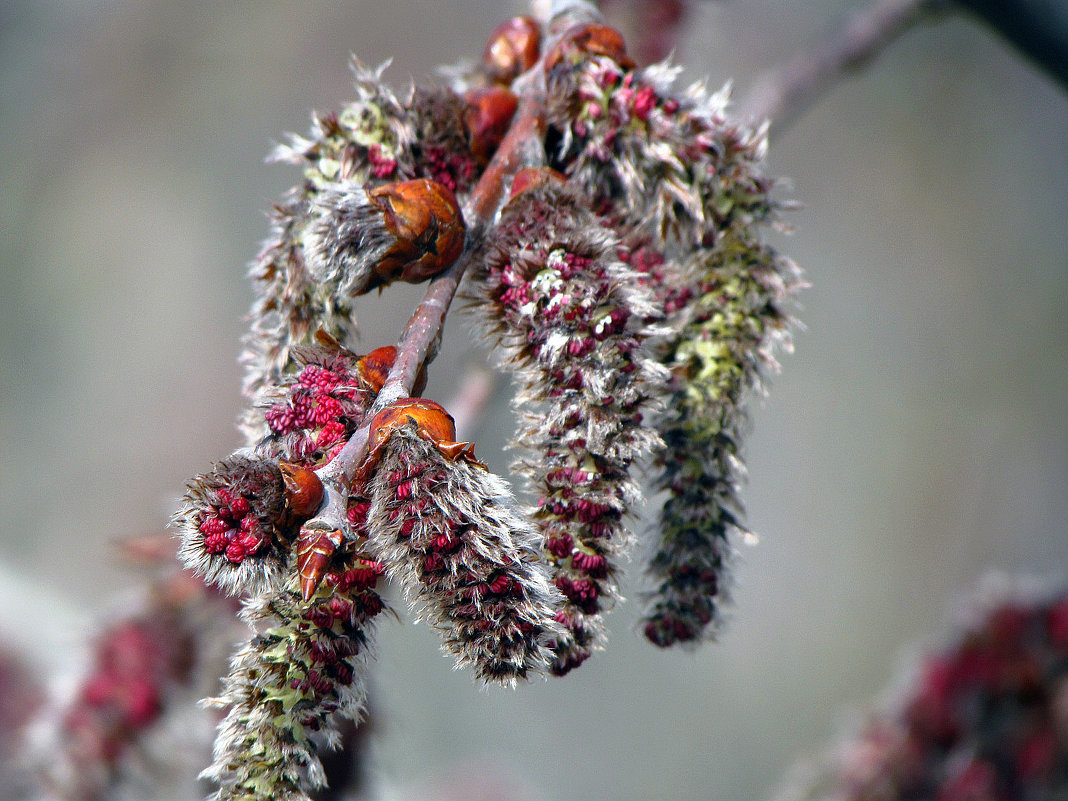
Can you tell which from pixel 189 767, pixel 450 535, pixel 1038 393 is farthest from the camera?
pixel 1038 393

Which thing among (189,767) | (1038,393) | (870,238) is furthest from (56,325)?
(1038,393)

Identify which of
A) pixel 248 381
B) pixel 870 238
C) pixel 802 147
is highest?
pixel 802 147

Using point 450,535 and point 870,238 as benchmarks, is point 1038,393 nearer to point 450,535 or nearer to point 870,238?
point 870,238

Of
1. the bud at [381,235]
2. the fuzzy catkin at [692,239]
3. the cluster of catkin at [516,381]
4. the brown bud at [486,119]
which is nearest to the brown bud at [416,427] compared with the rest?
the cluster of catkin at [516,381]

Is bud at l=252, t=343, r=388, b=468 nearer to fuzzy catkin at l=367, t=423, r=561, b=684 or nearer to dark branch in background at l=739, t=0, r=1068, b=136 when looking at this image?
fuzzy catkin at l=367, t=423, r=561, b=684

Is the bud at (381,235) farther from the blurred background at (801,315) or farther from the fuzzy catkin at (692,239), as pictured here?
the blurred background at (801,315)

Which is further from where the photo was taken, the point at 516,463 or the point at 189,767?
the point at 189,767

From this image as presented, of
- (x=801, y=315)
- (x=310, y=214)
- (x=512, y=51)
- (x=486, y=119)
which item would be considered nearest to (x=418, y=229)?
(x=310, y=214)
